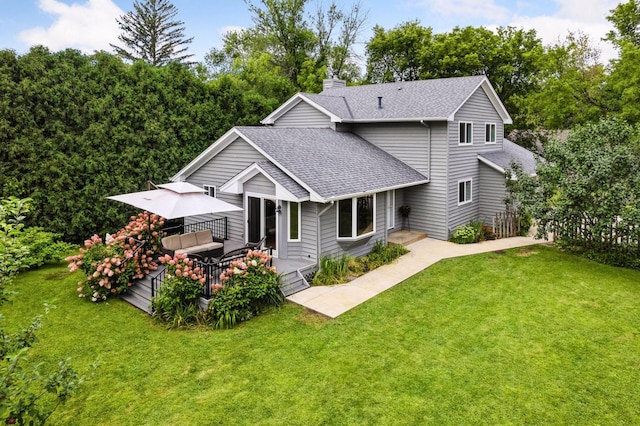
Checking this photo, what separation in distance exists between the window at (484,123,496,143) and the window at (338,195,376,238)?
29.2 ft

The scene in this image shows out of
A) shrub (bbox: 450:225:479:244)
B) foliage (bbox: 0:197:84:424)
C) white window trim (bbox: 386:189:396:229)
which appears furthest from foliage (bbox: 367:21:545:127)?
foliage (bbox: 0:197:84:424)

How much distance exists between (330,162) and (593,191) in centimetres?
862

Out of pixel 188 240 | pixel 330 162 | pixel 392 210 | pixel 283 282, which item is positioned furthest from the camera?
pixel 392 210

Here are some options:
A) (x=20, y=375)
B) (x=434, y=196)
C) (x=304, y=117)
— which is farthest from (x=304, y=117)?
(x=20, y=375)

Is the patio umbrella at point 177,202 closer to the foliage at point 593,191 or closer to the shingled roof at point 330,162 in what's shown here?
the shingled roof at point 330,162

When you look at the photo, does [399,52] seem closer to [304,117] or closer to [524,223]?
[304,117]

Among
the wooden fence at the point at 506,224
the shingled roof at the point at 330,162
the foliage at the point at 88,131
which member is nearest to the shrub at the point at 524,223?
the wooden fence at the point at 506,224

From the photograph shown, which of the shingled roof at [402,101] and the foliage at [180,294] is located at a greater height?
the shingled roof at [402,101]

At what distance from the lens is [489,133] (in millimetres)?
→ 20219

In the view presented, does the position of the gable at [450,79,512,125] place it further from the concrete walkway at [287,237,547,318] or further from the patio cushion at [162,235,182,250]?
the patio cushion at [162,235,182,250]

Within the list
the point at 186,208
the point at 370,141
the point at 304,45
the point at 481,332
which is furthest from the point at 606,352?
the point at 304,45

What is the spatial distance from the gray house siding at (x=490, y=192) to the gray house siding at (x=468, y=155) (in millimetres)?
176

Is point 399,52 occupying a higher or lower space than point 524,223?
higher

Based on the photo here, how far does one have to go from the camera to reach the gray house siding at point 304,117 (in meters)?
19.1
